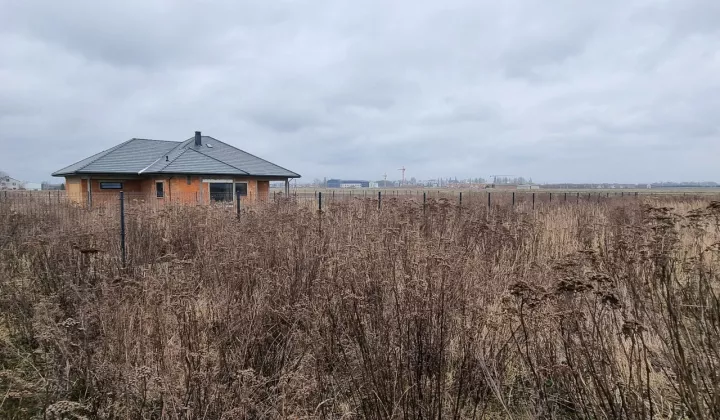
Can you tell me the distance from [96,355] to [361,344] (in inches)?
84.2

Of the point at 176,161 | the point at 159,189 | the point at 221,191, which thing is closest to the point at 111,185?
the point at 159,189

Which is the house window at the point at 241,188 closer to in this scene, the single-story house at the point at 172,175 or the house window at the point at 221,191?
the single-story house at the point at 172,175

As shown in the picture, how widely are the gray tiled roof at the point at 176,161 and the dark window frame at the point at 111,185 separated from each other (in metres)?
0.74

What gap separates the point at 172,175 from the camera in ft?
61.2

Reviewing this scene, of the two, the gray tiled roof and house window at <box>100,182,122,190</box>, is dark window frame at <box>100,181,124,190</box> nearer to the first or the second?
house window at <box>100,182,122,190</box>

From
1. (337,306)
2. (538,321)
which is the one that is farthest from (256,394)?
(538,321)

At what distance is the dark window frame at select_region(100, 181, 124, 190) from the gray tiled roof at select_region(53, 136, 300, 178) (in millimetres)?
742

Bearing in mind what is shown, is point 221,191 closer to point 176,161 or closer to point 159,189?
point 176,161

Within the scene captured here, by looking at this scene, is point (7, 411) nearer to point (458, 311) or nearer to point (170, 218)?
point (458, 311)

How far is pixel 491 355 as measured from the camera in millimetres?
3016

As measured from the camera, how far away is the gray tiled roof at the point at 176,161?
63.0 ft

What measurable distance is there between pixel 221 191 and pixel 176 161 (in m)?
2.59

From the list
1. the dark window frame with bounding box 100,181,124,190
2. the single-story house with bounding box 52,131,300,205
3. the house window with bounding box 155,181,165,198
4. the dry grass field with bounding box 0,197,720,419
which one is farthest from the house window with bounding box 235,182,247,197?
the dry grass field with bounding box 0,197,720,419

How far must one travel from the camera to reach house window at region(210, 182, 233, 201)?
19.7 m
